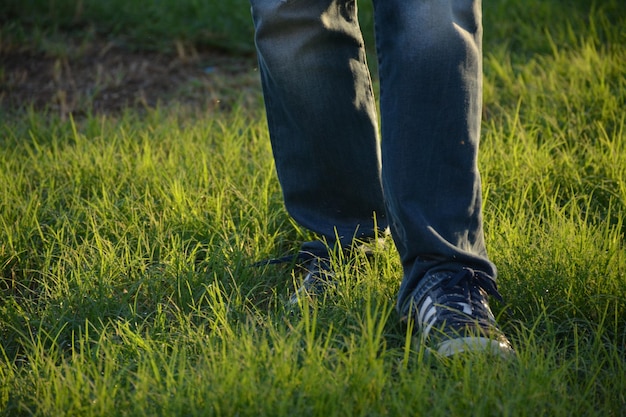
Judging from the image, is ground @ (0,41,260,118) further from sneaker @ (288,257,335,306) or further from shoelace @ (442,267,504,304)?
shoelace @ (442,267,504,304)

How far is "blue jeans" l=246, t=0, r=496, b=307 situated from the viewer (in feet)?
4.95

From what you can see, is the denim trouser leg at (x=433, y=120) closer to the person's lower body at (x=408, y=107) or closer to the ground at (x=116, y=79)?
the person's lower body at (x=408, y=107)

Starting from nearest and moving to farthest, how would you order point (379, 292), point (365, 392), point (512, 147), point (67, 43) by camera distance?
1. point (365, 392)
2. point (379, 292)
3. point (512, 147)
4. point (67, 43)

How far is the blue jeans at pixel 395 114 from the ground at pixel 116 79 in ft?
5.03

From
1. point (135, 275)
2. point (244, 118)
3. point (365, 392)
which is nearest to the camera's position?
point (365, 392)

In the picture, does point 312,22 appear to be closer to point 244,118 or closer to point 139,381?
point 139,381

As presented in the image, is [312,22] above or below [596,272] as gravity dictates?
above

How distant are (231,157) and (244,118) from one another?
564 mm

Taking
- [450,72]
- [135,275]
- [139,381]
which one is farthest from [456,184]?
[135,275]

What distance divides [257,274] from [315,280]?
219 mm

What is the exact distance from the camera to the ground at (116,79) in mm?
3475

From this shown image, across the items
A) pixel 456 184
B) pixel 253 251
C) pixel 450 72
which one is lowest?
pixel 253 251

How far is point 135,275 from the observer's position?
1947 mm

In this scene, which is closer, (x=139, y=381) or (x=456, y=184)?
(x=139, y=381)
